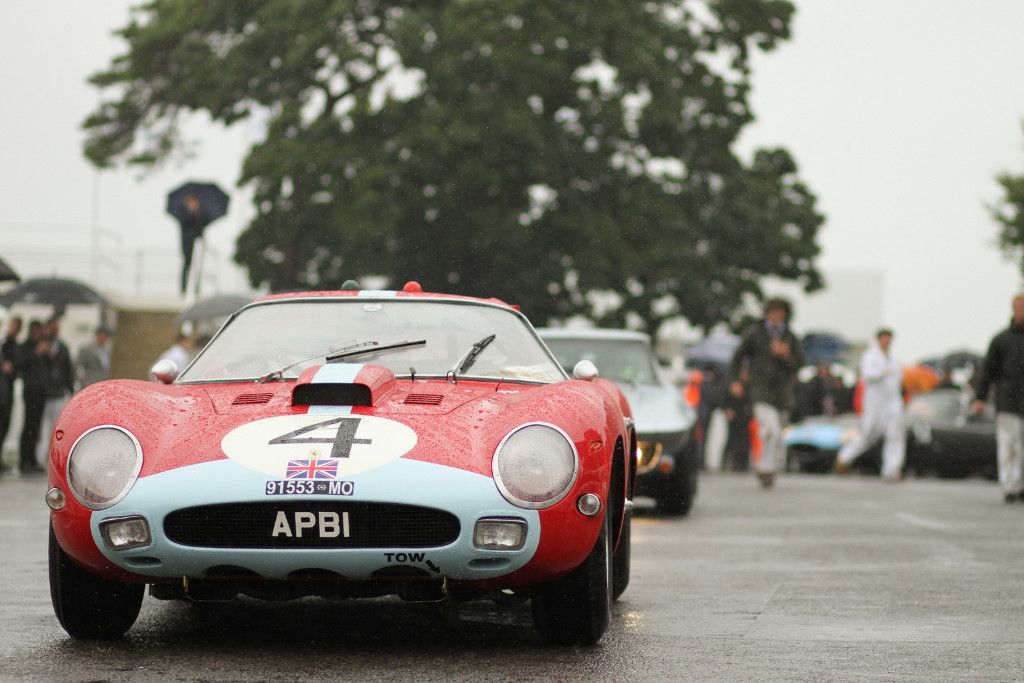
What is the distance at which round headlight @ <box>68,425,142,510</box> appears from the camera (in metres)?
5.72

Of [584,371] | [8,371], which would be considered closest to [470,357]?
[584,371]

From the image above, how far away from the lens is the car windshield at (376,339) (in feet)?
22.4

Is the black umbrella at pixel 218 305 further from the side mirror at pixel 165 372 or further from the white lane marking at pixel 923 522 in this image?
the side mirror at pixel 165 372

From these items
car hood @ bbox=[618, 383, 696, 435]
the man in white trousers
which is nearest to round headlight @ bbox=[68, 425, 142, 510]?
car hood @ bbox=[618, 383, 696, 435]

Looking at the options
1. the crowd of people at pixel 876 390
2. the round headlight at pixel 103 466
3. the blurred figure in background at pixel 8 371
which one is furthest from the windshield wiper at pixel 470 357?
the blurred figure in background at pixel 8 371

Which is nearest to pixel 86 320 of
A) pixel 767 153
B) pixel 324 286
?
pixel 324 286

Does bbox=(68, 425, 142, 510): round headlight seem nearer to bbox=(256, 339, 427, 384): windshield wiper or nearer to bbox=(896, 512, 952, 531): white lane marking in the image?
bbox=(256, 339, 427, 384): windshield wiper

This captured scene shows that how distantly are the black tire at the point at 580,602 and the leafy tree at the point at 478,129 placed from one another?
2407 centimetres

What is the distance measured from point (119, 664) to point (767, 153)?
162 ft

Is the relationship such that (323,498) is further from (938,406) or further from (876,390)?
(938,406)

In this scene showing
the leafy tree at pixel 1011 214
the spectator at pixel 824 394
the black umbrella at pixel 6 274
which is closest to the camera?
the black umbrella at pixel 6 274

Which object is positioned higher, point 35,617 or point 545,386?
point 545,386

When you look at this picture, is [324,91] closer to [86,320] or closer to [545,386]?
[86,320]

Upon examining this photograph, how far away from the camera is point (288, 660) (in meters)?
5.75
